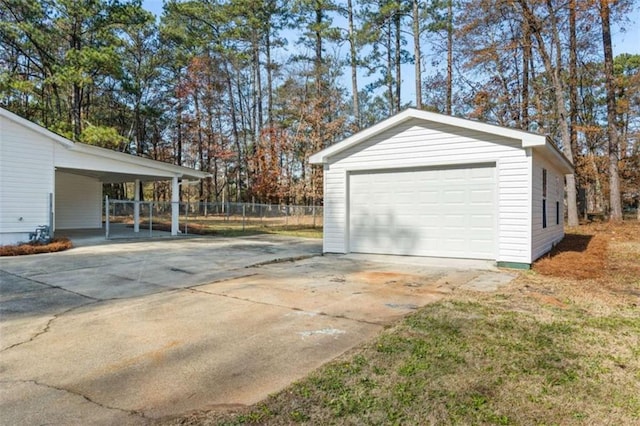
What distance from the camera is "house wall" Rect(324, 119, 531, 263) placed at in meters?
7.46

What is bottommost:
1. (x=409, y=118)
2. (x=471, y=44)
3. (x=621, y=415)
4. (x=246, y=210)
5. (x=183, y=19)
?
(x=621, y=415)

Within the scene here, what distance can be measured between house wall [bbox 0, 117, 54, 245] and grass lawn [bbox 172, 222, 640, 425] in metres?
11.5

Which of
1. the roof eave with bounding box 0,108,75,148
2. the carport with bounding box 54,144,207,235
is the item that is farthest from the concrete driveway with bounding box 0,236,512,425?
the carport with bounding box 54,144,207,235

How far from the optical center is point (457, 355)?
3.19m

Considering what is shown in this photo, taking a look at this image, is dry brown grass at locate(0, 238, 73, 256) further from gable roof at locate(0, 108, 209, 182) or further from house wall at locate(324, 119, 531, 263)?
house wall at locate(324, 119, 531, 263)

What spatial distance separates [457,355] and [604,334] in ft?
5.54

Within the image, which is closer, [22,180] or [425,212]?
[425,212]

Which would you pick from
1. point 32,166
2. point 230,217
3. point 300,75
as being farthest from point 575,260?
point 300,75

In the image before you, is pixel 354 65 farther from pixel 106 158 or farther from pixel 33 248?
pixel 33 248

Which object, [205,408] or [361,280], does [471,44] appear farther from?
[205,408]

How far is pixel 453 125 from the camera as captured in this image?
319 inches

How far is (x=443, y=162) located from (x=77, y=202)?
1668cm

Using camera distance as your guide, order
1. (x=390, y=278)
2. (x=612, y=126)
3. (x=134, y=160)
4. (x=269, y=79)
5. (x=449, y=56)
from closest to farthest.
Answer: (x=390, y=278)
(x=134, y=160)
(x=612, y=126)
(x=449, y=56)
(x=269, y=79)

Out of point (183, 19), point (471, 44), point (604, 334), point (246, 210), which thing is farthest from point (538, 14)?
point (183, 19)
